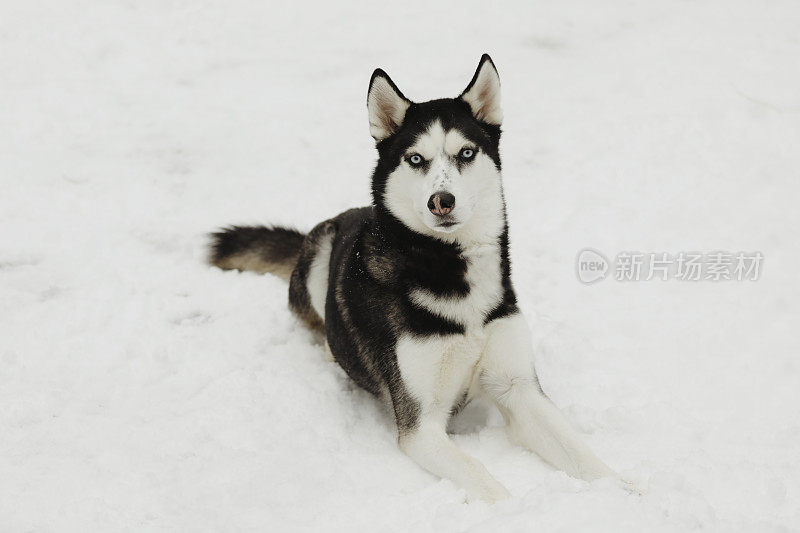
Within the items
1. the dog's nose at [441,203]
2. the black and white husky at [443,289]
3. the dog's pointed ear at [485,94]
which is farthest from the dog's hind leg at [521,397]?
the dog's pointed ear at [485,94]

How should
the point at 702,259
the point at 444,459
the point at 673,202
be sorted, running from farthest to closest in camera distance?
the point at 673,202 → the point at 702,259 → the point at 444,459

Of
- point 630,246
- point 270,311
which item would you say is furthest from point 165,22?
point 630,246

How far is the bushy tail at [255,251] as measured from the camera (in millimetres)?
4730

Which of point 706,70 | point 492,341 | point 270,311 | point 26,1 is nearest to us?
point 492,341

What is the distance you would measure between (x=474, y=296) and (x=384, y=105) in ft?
3.36

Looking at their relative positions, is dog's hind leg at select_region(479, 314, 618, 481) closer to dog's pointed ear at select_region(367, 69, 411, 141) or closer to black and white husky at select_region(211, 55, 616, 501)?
black and white husky at select_region(211, 55, 616, 501)

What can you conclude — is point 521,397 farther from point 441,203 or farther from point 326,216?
point 326,216

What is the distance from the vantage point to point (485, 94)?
11.3 ft

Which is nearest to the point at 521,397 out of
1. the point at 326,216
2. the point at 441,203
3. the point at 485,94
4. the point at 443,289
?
the point at 443,289

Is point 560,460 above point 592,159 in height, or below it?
below

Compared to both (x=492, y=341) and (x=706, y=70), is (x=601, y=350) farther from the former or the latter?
(x=706, y=70)

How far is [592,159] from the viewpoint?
578cm

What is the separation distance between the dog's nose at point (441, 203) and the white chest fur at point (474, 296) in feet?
1.12

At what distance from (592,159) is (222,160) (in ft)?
10.2
